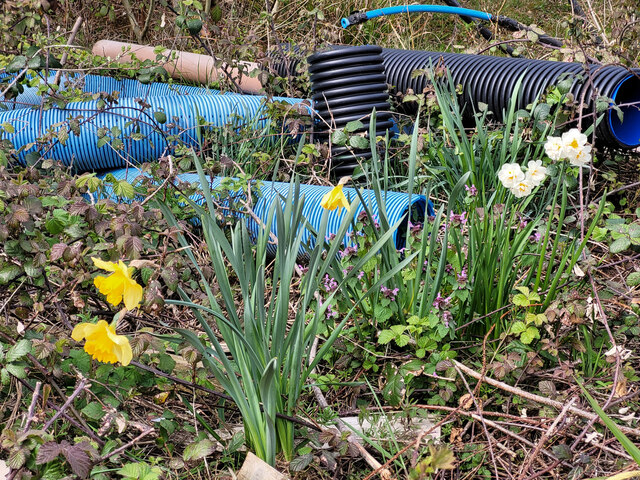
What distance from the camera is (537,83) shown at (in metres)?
3.31

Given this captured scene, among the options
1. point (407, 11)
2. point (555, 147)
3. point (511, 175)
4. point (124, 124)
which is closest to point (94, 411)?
point (511, 175)

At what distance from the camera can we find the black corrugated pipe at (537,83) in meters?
3.01

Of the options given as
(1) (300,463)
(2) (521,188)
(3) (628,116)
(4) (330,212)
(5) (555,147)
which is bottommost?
(1) (300,463)

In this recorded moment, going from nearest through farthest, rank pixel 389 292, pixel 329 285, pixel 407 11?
pixel 389 292 → pixel 329 285 → pixel 407 11

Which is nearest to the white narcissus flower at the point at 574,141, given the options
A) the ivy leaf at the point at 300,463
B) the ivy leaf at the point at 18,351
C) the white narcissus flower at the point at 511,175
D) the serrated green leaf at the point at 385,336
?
the white narcissus flower at the point at 511,175

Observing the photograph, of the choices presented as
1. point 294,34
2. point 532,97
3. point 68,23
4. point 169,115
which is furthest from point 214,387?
point 68,23

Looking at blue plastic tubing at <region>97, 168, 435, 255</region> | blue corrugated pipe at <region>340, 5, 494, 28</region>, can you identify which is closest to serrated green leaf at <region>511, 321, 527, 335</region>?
blue plastic tubing at <region>97, 168, 435, 255</region>

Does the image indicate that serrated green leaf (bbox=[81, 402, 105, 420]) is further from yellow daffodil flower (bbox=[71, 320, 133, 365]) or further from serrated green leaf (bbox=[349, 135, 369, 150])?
serrated green leaf (bbox=[349, 135, 369, 150])

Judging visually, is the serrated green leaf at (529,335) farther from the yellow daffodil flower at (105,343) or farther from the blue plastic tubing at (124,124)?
the blue plastic tubing at (124,124)

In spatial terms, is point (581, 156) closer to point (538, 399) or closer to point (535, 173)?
point (535, 173)

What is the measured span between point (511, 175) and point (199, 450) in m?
1.03

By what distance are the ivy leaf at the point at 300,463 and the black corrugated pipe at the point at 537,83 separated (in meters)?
1.97

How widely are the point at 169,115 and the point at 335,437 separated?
2.34 m

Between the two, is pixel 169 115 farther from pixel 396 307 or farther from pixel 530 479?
pixel 530 479
